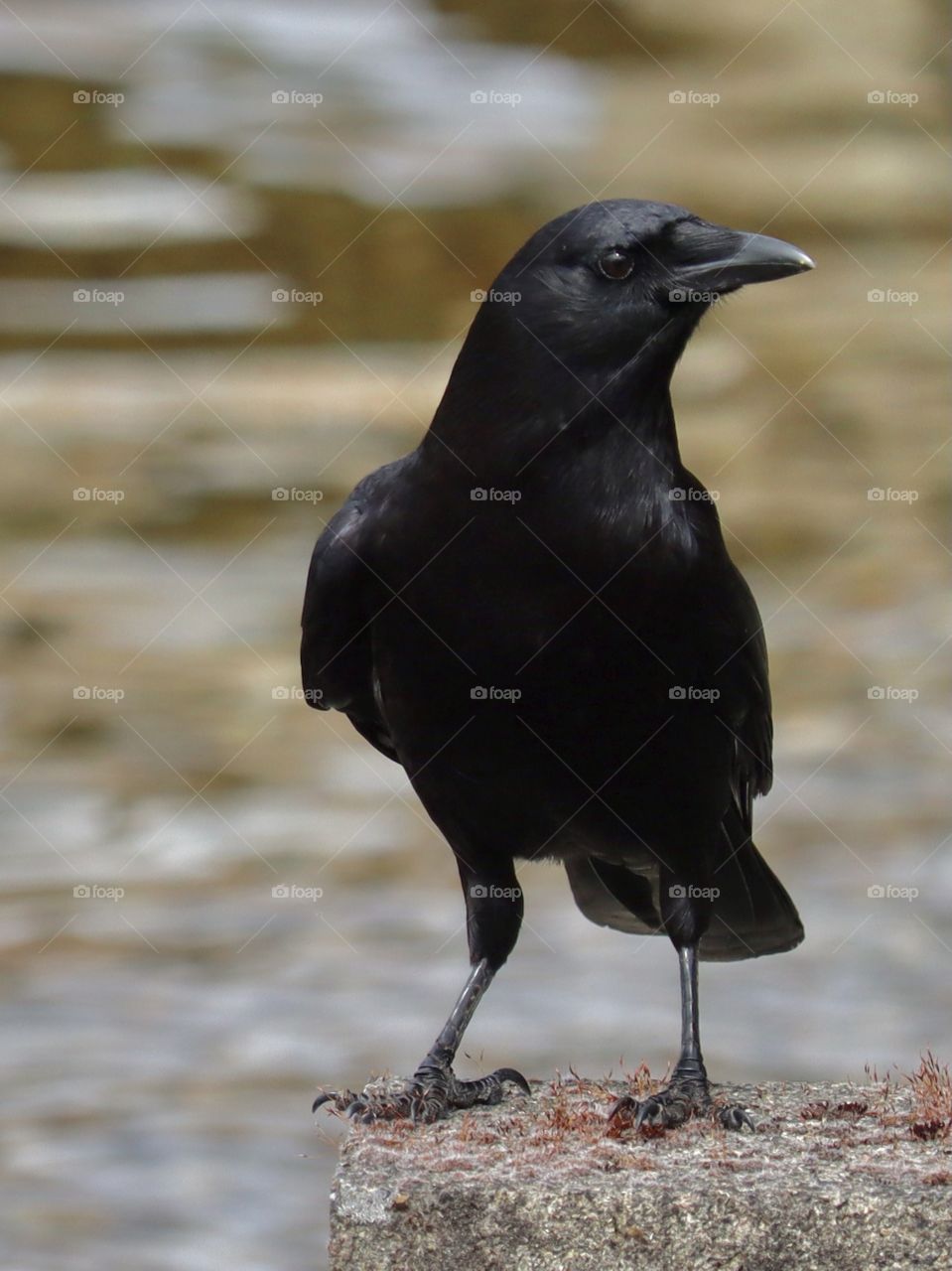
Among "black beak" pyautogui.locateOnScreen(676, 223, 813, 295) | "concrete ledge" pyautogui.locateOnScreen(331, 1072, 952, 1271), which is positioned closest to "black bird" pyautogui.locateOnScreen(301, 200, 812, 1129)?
"black beak" pyautogui.locateOnScreen(676, 223, 813, 295)

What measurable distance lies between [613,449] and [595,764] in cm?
69

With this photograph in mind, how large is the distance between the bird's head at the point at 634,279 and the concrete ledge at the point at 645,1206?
64.6 inches

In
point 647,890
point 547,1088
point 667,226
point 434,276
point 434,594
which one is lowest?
point 547,1088

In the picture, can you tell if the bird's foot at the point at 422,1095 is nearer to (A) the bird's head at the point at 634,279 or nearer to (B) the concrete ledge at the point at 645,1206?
(B) the concrete ledge at the point at 645,1206

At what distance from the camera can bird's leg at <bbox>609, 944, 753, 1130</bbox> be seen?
415cm

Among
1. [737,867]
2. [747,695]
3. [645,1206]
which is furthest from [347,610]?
[645,1206]

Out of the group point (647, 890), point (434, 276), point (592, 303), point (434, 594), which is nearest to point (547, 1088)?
point (647, 890)

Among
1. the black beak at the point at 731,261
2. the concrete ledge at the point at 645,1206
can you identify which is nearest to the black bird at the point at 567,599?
the black beak at the point at 731,261

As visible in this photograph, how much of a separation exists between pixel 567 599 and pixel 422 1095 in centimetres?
118

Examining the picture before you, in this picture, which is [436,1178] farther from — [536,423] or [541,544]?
[536,423]

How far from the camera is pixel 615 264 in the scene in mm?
4074

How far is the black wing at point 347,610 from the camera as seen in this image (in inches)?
174

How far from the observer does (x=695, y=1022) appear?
4.41m

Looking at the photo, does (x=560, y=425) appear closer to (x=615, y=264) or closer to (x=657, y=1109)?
(x=615, y=264)
